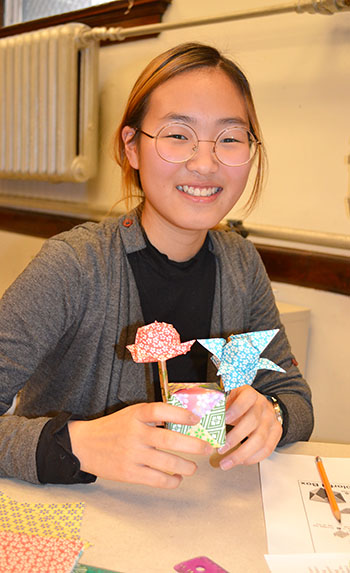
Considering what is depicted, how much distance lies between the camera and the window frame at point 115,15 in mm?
2338

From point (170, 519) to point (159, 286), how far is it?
21.3 inches

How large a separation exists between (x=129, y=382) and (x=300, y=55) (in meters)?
1.24

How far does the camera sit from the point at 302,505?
0.77 meters

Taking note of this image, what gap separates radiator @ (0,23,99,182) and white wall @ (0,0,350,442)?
658 mm

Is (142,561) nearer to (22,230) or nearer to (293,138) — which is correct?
(293,138)

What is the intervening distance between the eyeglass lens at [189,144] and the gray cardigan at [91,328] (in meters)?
0.17

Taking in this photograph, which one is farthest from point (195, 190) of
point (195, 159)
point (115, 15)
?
point (115, 15)

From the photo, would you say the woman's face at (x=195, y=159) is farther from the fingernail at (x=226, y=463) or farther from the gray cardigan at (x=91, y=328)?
the fingernail at (x=226, y=463)

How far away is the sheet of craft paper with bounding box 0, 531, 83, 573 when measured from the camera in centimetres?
60

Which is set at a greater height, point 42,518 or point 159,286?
point 159,286

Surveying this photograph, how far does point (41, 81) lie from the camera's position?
8.82 feet

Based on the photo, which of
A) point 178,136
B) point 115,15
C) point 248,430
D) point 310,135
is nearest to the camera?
point 248,430

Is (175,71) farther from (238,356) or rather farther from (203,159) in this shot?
(238,356)

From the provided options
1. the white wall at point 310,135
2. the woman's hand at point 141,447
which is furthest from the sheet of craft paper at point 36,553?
the white wall at point 310,135
